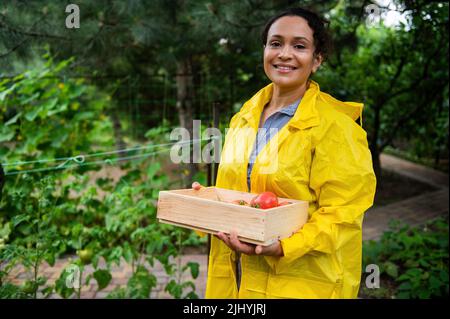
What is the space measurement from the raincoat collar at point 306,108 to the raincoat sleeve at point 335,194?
0.29ft

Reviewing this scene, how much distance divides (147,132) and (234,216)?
3508 mm

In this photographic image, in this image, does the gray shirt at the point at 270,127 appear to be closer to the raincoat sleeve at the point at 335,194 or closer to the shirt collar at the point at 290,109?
the shirt collar at the point at 290,109

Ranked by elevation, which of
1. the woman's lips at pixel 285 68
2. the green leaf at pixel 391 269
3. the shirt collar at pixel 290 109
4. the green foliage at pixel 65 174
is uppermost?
the woman's lips at pixel 285 68

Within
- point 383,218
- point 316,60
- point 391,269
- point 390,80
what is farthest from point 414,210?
point 316,60

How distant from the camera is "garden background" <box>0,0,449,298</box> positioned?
3.08m

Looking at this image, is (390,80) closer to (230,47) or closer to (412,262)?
(230,47)

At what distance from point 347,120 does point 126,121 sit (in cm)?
689

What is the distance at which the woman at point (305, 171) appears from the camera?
5.12 feet

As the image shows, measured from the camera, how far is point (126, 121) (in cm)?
813

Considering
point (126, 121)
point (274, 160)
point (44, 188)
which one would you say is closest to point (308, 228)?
point (274, 160)

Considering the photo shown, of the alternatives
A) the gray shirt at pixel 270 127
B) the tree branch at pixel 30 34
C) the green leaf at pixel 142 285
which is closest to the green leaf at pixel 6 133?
the tree branch at pixel 30 34

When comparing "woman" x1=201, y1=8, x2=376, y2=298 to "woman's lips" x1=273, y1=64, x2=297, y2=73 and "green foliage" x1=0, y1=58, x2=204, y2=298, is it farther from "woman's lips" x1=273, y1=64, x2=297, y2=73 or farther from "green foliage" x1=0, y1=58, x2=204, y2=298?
"green foliage" x1=0, y1=58, x2=204, y2=298

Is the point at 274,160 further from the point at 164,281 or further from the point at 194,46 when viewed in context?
the point at 194,46

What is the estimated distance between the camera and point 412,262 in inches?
151
